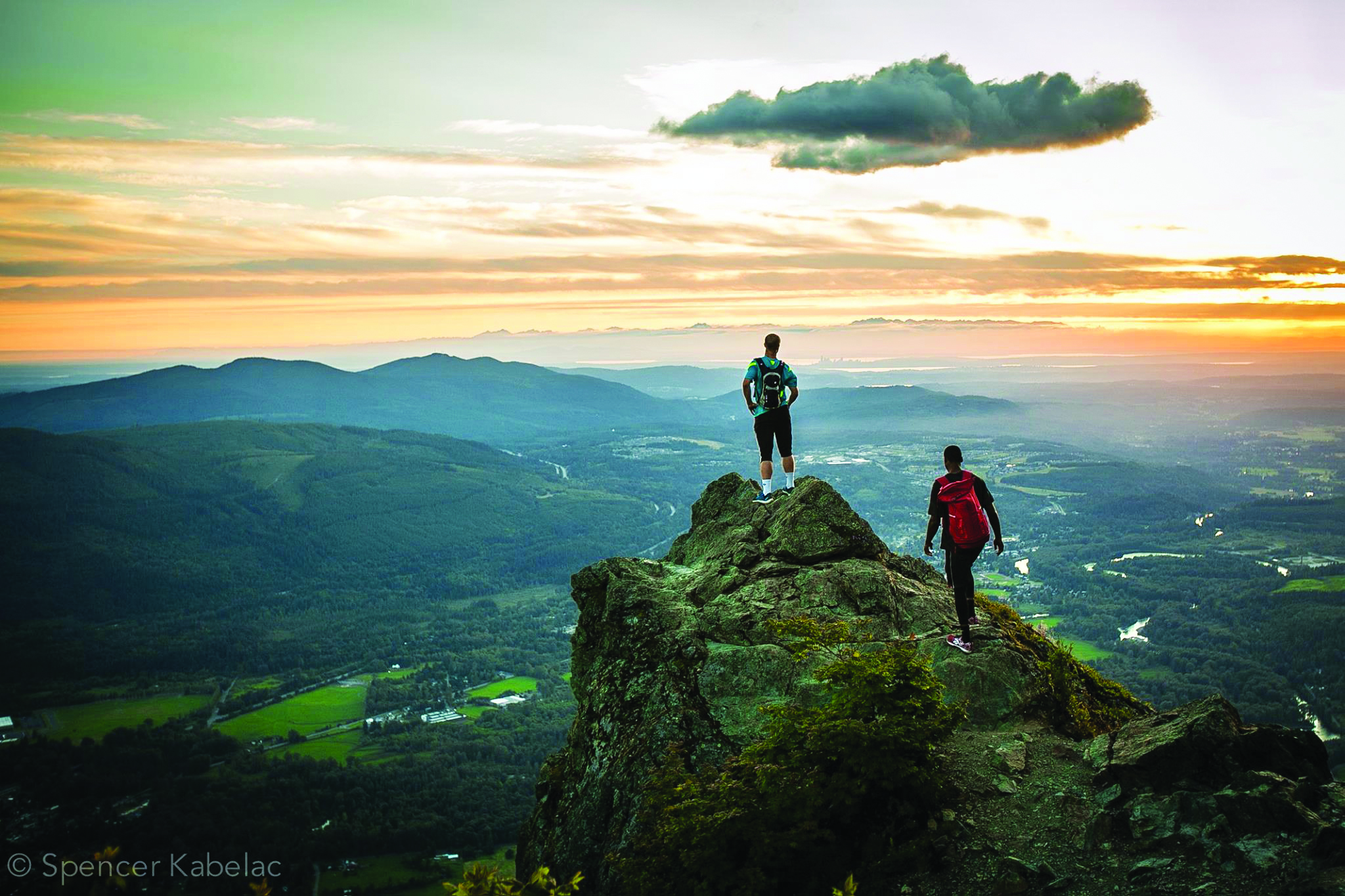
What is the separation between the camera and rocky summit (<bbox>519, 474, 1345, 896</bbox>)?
11.6 meters

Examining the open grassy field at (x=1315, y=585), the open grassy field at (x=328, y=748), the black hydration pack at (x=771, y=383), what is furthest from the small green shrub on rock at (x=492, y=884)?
the open grassy field at (x=1315, y=585)

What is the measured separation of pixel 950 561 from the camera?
17.0 meters

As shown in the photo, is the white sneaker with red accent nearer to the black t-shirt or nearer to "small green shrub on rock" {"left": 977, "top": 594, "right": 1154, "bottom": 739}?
"small green shrub on rock" {"left": 977, "top": 594, "right": 1154, "bottom": 739}

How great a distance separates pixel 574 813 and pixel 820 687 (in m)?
6.29

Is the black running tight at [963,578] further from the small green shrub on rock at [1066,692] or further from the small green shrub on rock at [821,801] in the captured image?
the small green shrub on rock at [821,801]

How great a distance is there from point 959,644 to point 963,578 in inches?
58.9

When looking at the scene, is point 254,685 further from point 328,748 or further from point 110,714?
point 328,748

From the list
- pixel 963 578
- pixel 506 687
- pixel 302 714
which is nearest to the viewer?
pixel 963 578

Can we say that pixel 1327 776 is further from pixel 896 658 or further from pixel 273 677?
pixel 273 677

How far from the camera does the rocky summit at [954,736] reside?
37.9 ft

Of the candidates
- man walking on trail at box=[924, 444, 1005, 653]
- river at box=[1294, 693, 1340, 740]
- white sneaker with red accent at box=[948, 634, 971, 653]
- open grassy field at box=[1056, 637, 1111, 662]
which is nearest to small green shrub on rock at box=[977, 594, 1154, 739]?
white sneaker with red accent at box=[948, 634, 971, 653]

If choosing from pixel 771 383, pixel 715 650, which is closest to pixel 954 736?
pixel 715 650

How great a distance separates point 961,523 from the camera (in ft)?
55.0

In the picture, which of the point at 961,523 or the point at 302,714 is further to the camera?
the point at 302,714
